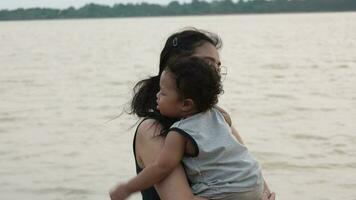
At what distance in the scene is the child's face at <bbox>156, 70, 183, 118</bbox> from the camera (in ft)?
8.09

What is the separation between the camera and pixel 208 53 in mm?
2572

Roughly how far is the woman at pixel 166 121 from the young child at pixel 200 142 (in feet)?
0.14

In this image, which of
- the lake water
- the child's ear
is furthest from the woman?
the lake water

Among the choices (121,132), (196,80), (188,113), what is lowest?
(121,132)

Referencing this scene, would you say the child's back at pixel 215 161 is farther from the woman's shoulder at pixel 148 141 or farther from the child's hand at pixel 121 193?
the child's hand at pixel 121 193

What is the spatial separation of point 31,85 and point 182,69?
17.5m

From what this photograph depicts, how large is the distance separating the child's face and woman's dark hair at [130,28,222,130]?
0.07 m

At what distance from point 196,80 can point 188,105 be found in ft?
0.33

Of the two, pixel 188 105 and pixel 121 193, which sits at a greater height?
pixel 188 105

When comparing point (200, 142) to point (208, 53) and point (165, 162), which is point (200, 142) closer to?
point (165, 162)

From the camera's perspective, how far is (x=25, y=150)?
31.0ft

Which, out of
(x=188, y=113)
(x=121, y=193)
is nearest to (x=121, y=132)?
(x=121, y=193)

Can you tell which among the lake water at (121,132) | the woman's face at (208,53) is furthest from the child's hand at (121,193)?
the lake water at (121,132)

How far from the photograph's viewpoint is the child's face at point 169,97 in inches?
97.1
